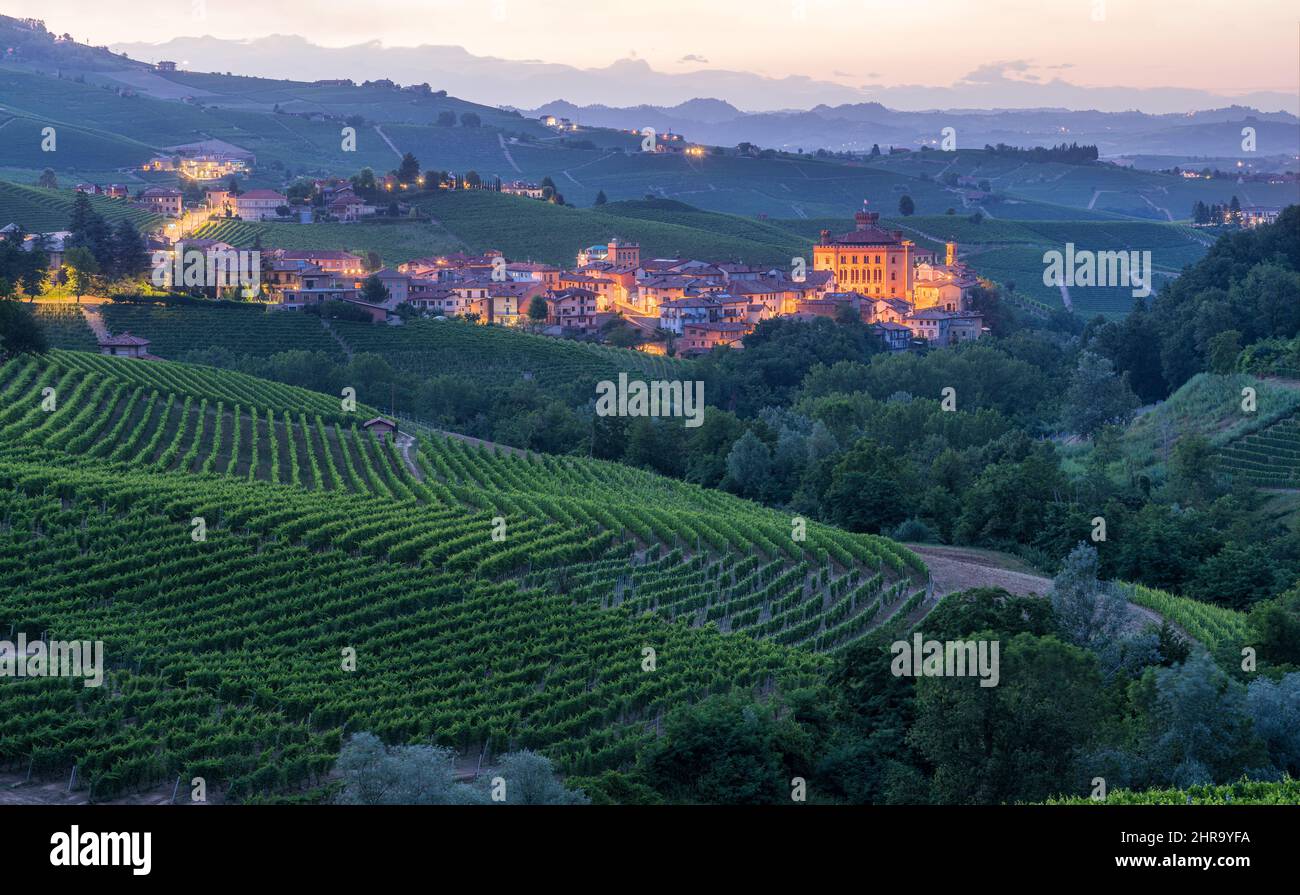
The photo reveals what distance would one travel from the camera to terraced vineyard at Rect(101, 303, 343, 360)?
72812 mm

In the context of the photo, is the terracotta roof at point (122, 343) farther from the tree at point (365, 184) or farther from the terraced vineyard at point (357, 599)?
the tree at point (365, 184)

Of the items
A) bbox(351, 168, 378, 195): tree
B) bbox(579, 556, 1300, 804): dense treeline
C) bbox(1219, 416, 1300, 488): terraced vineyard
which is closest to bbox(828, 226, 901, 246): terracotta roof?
bbox(351, 168, 378, 195): tree

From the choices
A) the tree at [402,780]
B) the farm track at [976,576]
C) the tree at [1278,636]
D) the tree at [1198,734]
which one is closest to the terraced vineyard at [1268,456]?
the farm track at [976,576]

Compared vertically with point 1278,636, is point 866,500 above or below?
below

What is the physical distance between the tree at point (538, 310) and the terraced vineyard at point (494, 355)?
19.4 feet

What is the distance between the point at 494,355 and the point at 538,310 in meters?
11.3

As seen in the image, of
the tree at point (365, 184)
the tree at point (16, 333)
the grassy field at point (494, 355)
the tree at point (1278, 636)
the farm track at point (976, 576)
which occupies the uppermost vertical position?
the tree at point (365, 184)

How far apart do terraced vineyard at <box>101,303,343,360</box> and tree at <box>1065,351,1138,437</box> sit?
35503 mm

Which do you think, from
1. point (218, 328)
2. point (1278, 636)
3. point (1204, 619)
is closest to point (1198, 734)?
point (1278, 636)

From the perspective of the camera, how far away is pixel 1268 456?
49.9 metres

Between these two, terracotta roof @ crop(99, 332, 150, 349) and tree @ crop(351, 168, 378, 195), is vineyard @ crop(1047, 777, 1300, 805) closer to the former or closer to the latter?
terracotta roof @ crop(99, 332, 150, 349)

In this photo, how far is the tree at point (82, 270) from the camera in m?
75.8

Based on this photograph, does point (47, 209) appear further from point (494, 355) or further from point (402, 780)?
point (402, 780)
